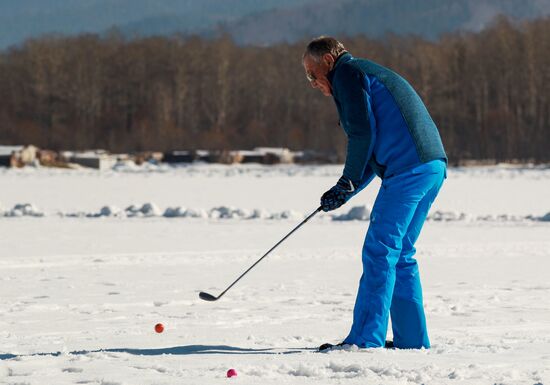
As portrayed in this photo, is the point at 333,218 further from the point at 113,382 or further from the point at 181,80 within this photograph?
the point at 181,80

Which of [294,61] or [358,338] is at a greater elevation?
[294,61]

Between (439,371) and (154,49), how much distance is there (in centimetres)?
6854

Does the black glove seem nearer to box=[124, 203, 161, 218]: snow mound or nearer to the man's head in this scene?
the man's head

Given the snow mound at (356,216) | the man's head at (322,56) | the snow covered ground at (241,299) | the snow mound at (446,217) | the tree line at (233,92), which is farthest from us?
the tree line at (233,92)

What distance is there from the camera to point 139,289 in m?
7.23

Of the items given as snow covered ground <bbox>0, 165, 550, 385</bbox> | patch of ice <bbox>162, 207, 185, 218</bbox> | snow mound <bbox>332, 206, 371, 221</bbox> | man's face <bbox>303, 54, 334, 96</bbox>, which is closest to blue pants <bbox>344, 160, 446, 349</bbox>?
snow covered ground <bbox>0, 165, 550, 385</bbox>

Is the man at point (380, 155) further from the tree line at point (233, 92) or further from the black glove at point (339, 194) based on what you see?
the tree line at point (233, 92)

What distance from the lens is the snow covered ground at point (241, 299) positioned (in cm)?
403

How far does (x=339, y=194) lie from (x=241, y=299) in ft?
7.36

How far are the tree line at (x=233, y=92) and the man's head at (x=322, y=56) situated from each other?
47.9 metres

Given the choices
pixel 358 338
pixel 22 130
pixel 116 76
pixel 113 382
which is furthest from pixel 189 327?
pixel 116 76

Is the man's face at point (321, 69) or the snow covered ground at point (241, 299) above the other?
the man's face at point (321, 69)

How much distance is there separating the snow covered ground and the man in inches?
9.6

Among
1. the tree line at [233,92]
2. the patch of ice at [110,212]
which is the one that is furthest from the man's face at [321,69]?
the tree line at [233,92]
